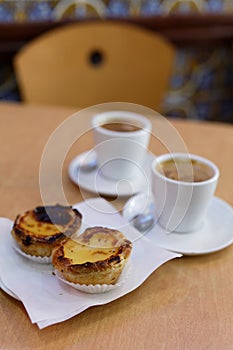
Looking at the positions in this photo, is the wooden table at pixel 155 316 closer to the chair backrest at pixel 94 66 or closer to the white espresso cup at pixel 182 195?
the white espresso cup at pixel 182 195

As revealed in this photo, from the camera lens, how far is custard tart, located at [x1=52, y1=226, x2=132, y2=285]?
1.92 feet

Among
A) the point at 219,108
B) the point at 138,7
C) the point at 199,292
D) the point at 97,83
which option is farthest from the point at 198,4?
the point at 199,292

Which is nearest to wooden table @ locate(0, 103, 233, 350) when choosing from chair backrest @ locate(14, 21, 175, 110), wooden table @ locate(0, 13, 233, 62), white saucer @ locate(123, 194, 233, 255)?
white saucer @ locate(123, 194, 233, 255)

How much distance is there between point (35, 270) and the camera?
630 millimetres

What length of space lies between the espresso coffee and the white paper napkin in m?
0.26

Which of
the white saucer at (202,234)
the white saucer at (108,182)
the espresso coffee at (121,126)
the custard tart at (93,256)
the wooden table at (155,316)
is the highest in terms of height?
the custard tart at (93,256)

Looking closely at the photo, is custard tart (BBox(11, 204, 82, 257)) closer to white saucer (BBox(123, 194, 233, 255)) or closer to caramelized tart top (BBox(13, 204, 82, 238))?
caramelized tart top (BBox(13, 204, 82, 238))

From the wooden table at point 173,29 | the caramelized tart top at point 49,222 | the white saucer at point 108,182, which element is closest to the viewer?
the caramelized tart top at point 49,222

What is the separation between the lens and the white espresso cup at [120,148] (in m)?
0.89

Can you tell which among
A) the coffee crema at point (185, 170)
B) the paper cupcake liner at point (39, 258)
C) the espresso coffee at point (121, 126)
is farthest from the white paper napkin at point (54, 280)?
the espresso coffee at point (121, 126)

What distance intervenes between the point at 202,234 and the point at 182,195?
72 mm

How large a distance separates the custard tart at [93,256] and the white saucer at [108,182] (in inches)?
7.4

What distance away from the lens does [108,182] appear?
895 millimetres

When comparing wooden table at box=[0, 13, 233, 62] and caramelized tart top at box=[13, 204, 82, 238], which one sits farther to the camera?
wooden table at box=[0, 13, 233, 62]
